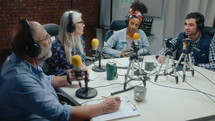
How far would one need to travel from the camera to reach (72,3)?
11.8 feet

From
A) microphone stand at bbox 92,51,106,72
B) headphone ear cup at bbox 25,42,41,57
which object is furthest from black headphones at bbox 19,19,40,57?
microphone stand at bbox 92,51,106,72

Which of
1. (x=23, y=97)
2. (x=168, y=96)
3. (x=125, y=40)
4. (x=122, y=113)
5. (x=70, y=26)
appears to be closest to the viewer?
(x=23, y=97)

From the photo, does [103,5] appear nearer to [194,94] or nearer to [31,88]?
[194,94]

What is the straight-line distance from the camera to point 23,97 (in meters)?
0.88

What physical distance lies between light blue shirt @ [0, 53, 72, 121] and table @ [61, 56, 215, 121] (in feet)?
0.95

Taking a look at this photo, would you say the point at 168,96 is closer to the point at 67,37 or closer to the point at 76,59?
the point at 76,59

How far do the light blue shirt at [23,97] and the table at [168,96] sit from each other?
0.95 feet

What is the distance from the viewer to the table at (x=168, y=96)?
1.07 meters

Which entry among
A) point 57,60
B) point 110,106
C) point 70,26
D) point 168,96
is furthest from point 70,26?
point 168,96

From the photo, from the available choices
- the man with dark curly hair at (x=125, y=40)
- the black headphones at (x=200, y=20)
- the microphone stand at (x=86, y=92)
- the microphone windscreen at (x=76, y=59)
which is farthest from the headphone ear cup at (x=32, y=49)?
the black headphones at (x=200, y=20)

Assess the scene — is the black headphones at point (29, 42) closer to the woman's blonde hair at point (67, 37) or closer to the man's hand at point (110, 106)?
the man's hand at point (110, 106)

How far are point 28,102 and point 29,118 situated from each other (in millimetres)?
155

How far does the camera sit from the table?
107 cm

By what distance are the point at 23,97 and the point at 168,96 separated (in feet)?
3.05
